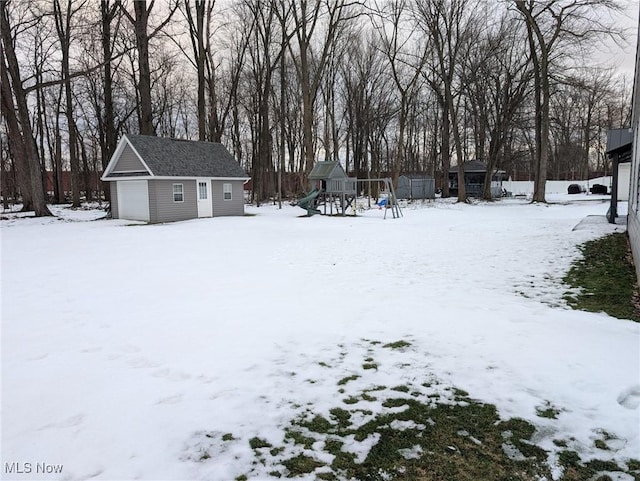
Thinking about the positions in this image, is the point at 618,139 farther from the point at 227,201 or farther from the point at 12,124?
the point at 12,124

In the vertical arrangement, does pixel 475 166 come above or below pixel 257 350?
above

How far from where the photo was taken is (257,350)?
167 inches

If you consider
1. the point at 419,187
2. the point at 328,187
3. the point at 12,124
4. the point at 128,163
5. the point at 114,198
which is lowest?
the point at 114,198

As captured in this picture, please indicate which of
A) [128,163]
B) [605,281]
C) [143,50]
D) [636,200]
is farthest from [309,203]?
[605,281]

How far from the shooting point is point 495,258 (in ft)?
29.4

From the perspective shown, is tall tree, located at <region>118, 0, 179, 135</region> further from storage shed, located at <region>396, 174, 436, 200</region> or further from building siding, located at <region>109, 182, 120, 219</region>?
storage shed, located at <region>396, 174, 436, 200</region>

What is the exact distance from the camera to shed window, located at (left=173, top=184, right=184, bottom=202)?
796 inches

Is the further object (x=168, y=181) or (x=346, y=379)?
(x=168, y=181)

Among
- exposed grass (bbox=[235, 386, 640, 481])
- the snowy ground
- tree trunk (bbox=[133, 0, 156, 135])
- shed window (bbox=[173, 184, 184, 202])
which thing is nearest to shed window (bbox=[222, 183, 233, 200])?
shed window (bbox=[173, 184, 184, 202])

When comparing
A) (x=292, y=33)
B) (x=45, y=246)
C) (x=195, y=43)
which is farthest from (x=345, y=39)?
(x=45, y=246)

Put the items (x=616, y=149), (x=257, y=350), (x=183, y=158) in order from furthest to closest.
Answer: (x=183, y=158) → (x=616, y=149) → (x=257, y=350)

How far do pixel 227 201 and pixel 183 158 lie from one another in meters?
3.04
